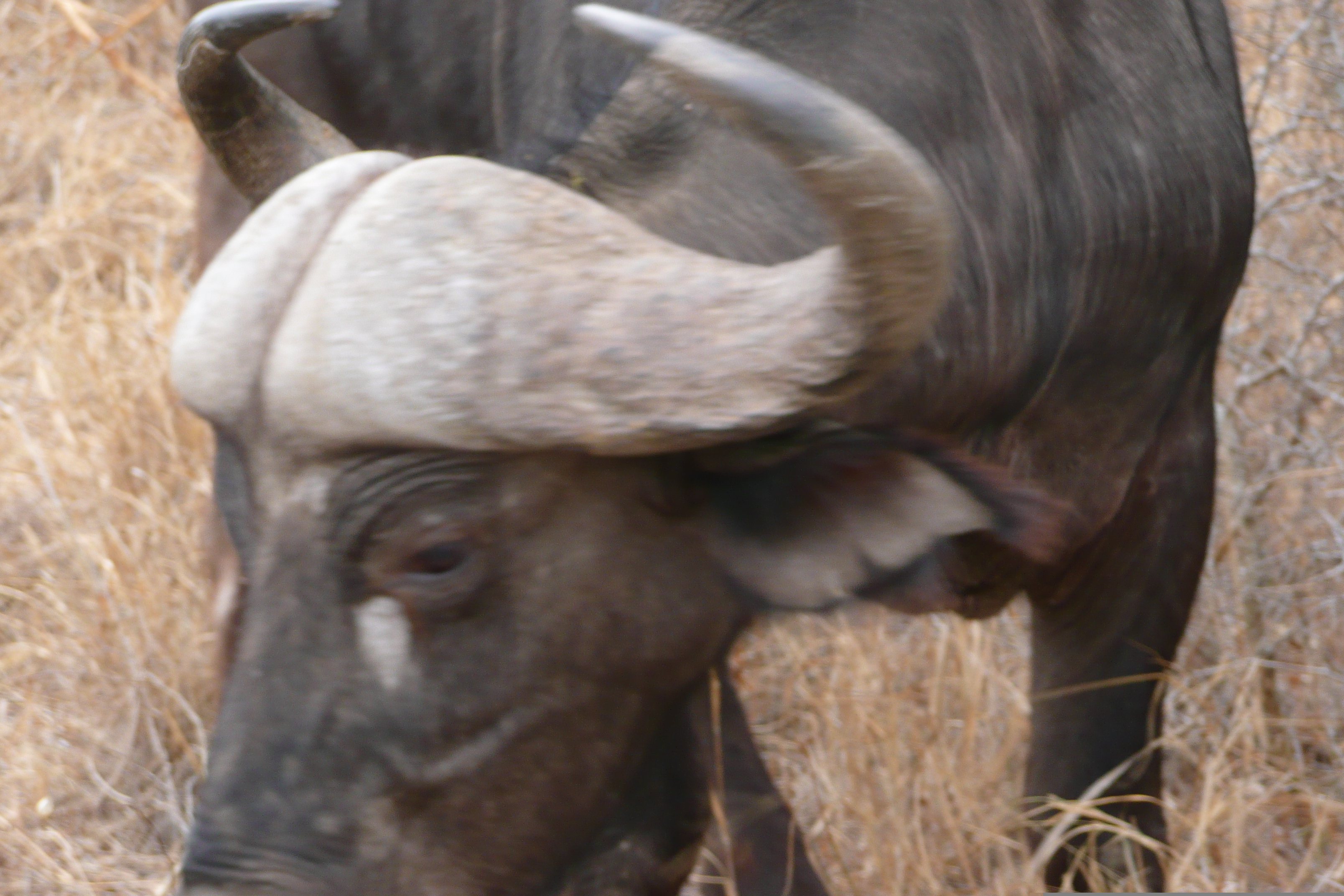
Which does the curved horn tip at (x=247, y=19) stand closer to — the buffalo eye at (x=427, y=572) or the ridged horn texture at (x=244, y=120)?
the ridged horn texture at (x=244, y=120)

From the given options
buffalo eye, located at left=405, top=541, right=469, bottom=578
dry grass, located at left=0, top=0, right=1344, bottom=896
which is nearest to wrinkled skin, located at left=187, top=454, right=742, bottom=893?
buffalo eye, located at left=405, top=541, right=469, bottom=578

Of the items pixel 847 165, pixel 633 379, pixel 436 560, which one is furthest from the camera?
pixel 436 560

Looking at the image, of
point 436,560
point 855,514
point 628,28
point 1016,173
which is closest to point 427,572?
point 436,560

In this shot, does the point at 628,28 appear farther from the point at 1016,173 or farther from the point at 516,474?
the point at 1016,173

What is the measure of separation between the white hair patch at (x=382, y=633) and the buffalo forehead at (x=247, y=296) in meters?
0.22

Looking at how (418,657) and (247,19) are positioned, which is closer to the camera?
(418,657)

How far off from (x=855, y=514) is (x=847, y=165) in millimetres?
411

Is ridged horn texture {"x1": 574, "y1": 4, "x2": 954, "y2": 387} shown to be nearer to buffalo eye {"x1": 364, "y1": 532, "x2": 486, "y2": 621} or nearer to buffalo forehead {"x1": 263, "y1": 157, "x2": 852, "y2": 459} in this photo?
buffalo forehead {"x1": 263, "y1": 157, "x2": 852, "y2": 459}

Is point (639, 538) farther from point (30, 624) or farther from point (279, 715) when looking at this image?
point (30, 624)

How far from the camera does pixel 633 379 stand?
156cm

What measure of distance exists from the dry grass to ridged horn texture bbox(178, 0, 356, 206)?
2.86 feet

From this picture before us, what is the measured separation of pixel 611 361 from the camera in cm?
156

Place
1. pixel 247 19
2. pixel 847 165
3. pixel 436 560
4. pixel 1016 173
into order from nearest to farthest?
1. pixel 847 165
2. pixel 436 560
3. pixel 247 19
4. pixel 1016 173

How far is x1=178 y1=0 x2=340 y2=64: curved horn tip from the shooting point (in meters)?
1.88
